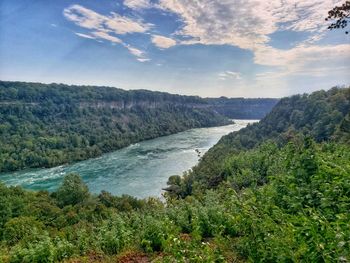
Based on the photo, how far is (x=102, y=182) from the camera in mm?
54312

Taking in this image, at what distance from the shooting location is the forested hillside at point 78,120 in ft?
270

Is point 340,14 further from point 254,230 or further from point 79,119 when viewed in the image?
point 79,119

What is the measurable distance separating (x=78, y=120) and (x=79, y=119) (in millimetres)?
1211

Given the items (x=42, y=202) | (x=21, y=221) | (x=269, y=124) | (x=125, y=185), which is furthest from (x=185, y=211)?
(x=269, y=124)

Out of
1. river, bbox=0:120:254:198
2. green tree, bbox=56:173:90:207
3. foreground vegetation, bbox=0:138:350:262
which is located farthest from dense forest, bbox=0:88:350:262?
river, bbox=0:120:254:198

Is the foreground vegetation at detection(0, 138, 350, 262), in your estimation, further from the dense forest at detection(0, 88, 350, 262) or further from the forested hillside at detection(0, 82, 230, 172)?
the forested hillside at detection(0, 82, 230, 172)

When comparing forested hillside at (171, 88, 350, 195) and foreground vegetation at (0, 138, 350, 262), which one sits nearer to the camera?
foreground vegetation at (0, 138, 350, 262)

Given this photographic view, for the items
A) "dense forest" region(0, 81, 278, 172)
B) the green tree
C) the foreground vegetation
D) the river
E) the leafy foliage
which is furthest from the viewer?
"dense forest" region(0, 81, 278, 172)

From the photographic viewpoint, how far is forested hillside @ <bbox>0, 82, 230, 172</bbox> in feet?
270

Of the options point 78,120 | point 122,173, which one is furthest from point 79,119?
point 122,173

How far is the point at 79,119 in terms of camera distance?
123750 millimetres

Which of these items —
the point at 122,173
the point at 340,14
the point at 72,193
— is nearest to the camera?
the point at 340,14

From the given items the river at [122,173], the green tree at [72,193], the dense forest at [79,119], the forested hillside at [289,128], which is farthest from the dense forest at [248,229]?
the dense forest at [79,119]

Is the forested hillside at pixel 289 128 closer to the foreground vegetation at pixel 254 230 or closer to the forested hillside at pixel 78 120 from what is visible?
the foreground vegetation at pixel 254 230
